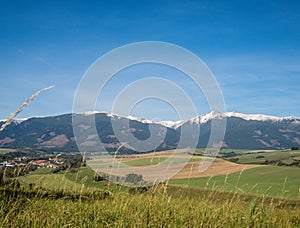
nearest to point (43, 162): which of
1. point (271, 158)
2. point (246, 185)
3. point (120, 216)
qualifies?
point (120, 216)

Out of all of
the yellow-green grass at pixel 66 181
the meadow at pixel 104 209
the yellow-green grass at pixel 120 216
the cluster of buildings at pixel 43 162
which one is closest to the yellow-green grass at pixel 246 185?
the meadow at pixel 104 209

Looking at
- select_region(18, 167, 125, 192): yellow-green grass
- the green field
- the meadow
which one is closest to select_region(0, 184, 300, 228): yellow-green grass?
the meadow

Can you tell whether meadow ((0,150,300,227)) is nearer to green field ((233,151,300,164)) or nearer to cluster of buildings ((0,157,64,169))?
cluster of buildings ((0,157,64,169))

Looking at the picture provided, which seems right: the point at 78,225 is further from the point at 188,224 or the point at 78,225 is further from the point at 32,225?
the point at 188,224

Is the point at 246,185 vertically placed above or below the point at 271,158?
above

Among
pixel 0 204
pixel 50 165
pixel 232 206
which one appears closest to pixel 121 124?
pixel 50 165

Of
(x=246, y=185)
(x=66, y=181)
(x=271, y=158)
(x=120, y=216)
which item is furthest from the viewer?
(x=271, y=158)

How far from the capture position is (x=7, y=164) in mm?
8195

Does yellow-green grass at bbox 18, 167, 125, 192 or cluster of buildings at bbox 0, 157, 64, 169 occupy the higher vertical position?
cluster of buildings at bbox 0, 157, 64, 169

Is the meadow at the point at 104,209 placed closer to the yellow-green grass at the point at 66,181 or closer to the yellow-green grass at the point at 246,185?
the yellow-green grass at the point at 66,181

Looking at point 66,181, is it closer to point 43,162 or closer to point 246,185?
point 43,162

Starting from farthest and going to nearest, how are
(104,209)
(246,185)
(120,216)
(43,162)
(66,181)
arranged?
(246,185) < (43,162) < (66,181) < (104,209) < (120,216)

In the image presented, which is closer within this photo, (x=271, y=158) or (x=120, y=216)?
(x=120, y=216)

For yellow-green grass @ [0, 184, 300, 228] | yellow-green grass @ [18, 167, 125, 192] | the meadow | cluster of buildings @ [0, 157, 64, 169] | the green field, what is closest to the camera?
yellow-green grass @ [0, 184, 300, 228]
